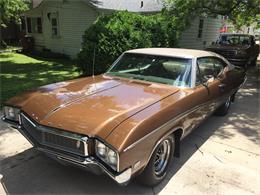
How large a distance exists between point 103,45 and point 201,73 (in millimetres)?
5238

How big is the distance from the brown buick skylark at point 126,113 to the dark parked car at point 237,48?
21.6 ft

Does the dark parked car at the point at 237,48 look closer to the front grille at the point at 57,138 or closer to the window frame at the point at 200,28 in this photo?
the window frame at the point at 200,28

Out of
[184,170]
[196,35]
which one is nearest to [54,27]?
[196,35]

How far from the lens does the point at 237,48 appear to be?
11000mm

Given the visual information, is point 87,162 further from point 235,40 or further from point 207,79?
point 235,40

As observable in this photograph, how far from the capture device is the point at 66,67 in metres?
12.2

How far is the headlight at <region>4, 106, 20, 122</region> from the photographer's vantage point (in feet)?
11.4

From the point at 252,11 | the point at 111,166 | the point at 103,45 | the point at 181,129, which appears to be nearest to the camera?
the point at 111,166

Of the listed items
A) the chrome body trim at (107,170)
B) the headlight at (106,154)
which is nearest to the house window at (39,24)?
the chrome body trim at (107,170)

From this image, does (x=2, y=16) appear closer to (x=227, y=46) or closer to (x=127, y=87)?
(x=227, y=46)

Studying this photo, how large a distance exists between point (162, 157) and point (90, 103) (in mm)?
1171

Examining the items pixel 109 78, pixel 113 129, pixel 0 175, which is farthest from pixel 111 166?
pixel 109 78

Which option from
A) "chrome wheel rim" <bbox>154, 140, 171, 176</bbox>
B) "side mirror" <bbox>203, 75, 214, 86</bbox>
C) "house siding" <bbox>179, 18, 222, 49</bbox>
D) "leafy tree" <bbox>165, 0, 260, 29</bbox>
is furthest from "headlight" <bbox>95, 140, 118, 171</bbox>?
"house siding" <bbox>179, 18, 222, 49</bbox>

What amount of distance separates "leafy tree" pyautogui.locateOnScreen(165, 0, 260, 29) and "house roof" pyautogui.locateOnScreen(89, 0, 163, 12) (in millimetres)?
3047
